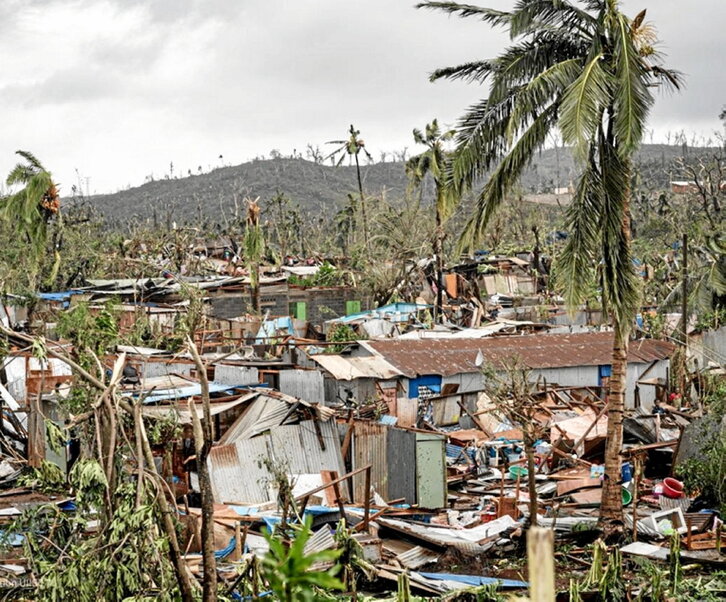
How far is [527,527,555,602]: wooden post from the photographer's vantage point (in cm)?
206

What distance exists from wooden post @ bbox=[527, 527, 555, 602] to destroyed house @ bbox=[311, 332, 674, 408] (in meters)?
16.5

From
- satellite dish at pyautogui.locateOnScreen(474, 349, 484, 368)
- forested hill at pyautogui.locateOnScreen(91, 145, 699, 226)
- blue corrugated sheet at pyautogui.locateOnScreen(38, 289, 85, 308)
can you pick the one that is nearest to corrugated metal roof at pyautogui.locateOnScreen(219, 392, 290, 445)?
satellite dish at pyautogui.locateOnScreen(474, 349, 484, 368)

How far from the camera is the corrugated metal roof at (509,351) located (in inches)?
818

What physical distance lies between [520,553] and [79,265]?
92.0 feet

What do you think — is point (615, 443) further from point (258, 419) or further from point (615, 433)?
point (258, 419)

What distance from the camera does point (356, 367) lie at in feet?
64.1

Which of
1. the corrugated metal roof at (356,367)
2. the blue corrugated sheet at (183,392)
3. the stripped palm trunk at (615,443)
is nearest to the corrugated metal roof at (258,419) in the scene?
the blue corrugated sheet at (183,392)

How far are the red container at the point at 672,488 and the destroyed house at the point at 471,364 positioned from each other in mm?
4672

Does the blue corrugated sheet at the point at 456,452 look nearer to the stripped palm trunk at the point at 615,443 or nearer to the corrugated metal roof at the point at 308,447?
the corrugated metal roof at the point at 308,447

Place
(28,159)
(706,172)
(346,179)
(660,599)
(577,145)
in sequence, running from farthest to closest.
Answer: (346,179)
(706,172)
(28,159)
(577,145)
(660,599)

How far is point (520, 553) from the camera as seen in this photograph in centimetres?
1216

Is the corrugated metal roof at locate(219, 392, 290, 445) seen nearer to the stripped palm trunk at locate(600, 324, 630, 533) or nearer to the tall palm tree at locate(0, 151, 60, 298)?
the stripped palm trunk at locate(600, 324, 630, 533)

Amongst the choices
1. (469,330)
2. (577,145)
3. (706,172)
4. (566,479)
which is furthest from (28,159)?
(706,172)

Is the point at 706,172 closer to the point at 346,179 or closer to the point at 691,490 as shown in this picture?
the point at 691,490
